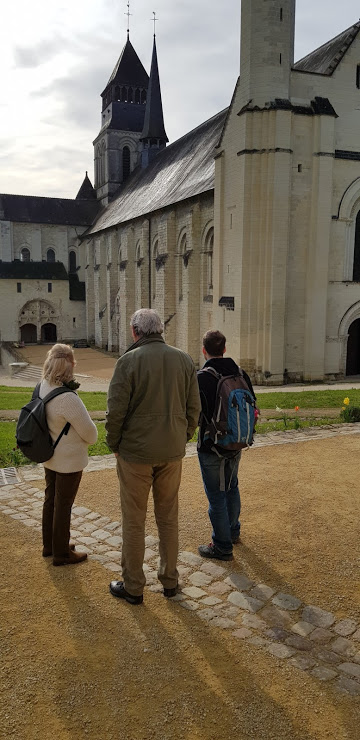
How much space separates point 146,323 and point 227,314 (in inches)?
666

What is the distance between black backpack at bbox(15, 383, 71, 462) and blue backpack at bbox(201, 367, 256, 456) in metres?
1.25

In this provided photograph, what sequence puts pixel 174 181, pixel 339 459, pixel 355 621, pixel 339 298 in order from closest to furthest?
pixel 355 621 < pixel 339 459 < pixel 339 298 < pixel 174 181

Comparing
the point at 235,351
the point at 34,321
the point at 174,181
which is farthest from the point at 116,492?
the point at 34,321

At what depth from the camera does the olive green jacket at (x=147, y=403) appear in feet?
13.1

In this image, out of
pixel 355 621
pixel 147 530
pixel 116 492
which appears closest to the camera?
pixel 355 621

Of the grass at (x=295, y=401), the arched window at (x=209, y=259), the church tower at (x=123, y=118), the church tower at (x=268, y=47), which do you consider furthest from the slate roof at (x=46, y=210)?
the grass at (x=295, y=401)

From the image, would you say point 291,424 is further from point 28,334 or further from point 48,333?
point 48,333

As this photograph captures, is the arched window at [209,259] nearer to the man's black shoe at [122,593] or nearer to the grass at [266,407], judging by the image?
the grass at [266,407]

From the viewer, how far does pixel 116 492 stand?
664 centimetres

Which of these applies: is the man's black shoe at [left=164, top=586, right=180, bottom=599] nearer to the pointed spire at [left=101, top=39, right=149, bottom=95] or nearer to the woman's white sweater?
the woman's white sweater

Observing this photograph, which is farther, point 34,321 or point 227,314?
point 34,321

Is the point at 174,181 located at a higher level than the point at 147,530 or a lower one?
higher

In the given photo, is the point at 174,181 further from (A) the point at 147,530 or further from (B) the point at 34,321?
(A) the point at 147,530

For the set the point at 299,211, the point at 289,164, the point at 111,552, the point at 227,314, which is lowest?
the point at 111,552
